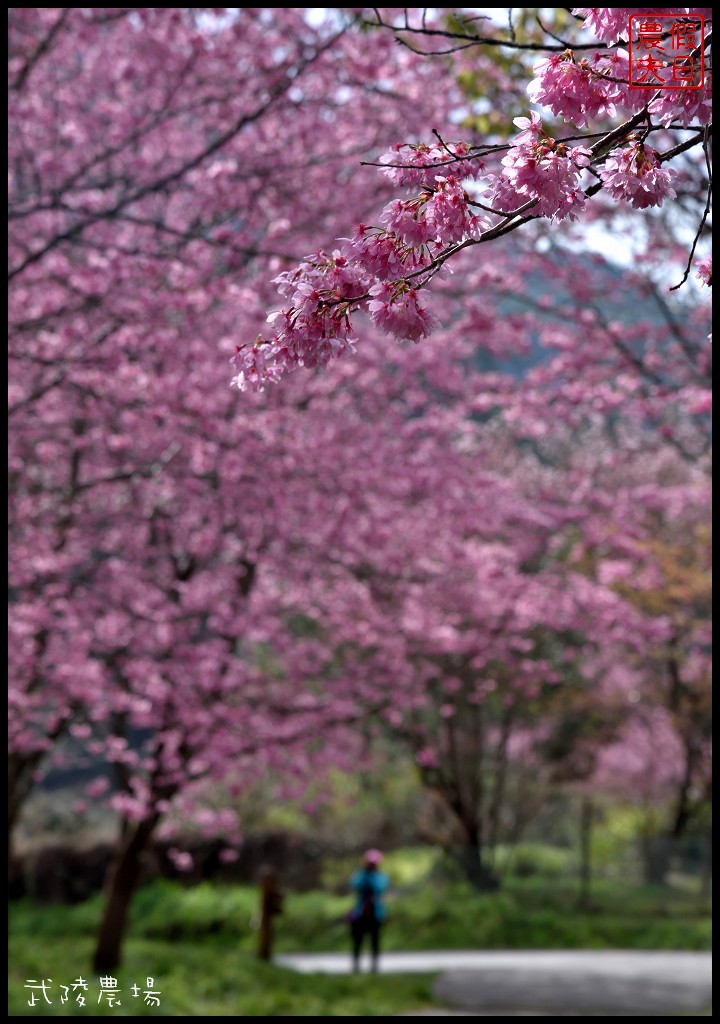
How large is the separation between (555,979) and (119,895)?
4.96m

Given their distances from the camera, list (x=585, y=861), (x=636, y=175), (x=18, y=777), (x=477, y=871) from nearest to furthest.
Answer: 1. (x=636, y=175)
2. (x=18, y=777)
3. (x=585, y=861)
4. (x=477, y=871)

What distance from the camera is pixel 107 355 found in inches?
313

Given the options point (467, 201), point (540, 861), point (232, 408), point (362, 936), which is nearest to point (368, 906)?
point (362, 936)

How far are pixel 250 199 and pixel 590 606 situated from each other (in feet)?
25.9

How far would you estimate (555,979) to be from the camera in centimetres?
1202

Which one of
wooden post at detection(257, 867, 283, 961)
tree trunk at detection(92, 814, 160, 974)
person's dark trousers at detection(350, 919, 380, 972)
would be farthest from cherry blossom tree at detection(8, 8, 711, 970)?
person's dark trousers at detection(350, 919, 380, 972)

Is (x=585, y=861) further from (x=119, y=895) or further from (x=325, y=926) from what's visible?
(x=119, y=895)

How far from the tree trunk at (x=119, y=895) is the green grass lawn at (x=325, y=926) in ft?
0.69

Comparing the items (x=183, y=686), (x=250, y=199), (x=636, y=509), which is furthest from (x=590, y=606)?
(x=250, y=199)

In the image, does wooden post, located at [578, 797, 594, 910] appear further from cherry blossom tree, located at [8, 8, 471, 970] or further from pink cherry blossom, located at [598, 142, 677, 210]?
pink cherry blossom, located at [598, 142, 677, 210]

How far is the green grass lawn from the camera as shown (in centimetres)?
1241

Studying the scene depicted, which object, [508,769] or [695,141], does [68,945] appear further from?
[695,141]

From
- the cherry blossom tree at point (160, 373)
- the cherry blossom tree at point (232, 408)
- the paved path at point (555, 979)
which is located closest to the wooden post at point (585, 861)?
the paved path at point (555, 979)

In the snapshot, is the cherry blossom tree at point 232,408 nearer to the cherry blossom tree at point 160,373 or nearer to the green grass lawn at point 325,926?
the cherry blossom tree at point 160,373
